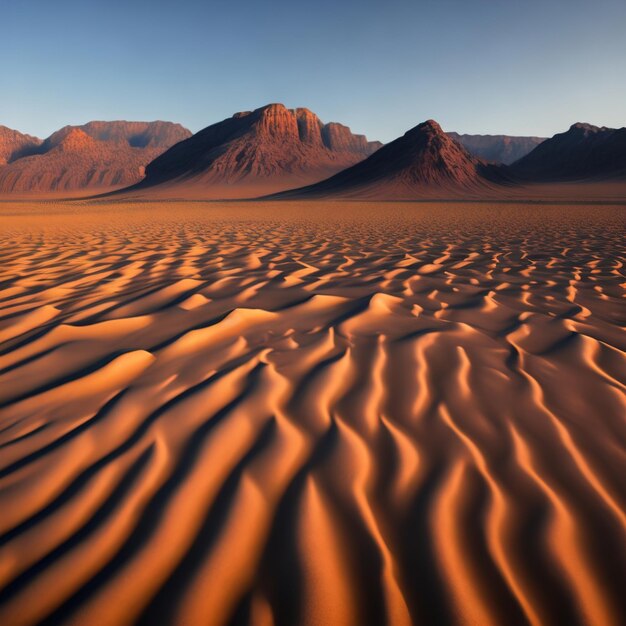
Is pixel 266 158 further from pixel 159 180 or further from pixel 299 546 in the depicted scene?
pixel 299 546

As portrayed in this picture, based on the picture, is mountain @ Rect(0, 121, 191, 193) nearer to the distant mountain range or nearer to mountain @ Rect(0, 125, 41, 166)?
the distant mountain range

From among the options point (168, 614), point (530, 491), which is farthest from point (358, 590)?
point (530, 491)

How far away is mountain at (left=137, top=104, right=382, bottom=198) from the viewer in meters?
64.3

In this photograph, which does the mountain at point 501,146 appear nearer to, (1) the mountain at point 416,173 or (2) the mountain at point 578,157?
(2) the mountain at point 578,157

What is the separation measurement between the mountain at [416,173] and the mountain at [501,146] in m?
85.2

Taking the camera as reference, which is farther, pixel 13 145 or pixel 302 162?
pixel 13 145

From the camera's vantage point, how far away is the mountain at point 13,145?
414 ft

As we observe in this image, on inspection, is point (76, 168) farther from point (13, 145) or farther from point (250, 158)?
point (250, 158)

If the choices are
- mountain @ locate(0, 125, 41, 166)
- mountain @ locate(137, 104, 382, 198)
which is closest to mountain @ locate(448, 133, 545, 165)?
mountain @ locate(137, 104, 382, 198)

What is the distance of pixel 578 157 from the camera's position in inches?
2726

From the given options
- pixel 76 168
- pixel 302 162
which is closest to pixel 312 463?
pixel 302 162

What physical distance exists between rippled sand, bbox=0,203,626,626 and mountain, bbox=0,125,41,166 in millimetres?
157362

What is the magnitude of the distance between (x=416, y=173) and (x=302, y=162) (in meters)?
32.6

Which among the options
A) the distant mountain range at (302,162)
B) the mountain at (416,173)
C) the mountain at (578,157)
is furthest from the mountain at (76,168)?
the mountain at (578,157)
